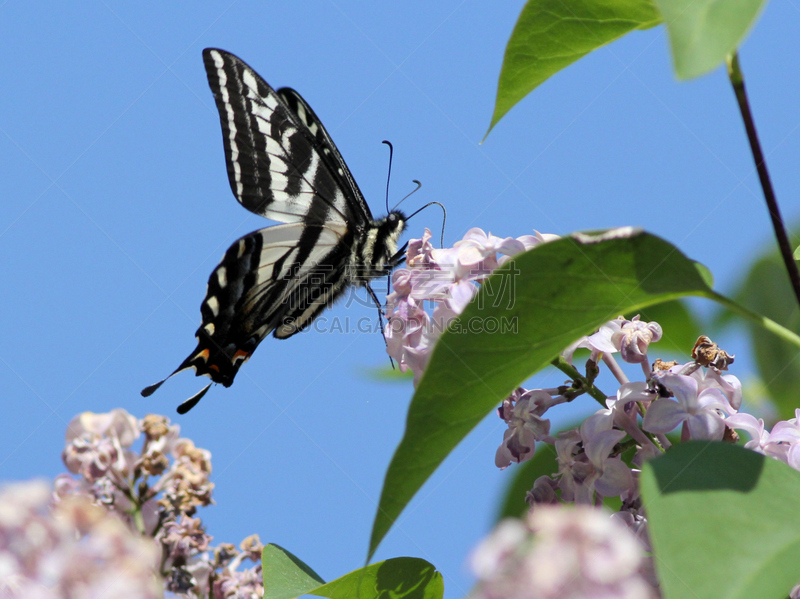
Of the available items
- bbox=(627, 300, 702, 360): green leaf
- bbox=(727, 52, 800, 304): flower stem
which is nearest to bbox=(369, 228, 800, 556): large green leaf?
bbox=(727, 52, 800, 304): flower stem

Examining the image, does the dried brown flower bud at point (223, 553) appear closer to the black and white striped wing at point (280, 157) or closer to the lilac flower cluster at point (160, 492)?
the lilac flower cluster at point (160, 492)

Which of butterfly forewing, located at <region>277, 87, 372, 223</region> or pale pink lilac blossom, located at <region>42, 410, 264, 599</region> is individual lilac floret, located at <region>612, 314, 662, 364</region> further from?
butterfly forewing, located at <region>277, 87, 372, 223</region>

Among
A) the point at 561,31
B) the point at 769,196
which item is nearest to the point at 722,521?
the point at 769,196

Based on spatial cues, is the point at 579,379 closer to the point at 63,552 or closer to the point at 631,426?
the point at 631,426

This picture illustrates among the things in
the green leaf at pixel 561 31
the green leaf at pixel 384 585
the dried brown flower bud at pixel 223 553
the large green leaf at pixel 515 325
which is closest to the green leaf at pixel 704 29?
the large green leaf at pixel 515 325

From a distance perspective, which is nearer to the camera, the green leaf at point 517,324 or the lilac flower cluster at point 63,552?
the lilac flower cluster at point 63,552

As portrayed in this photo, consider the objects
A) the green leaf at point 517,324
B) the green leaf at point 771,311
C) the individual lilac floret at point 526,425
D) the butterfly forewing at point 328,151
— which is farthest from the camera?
the green leaf at point 771,311

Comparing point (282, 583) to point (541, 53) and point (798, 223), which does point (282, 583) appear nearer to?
point (541, 53)
